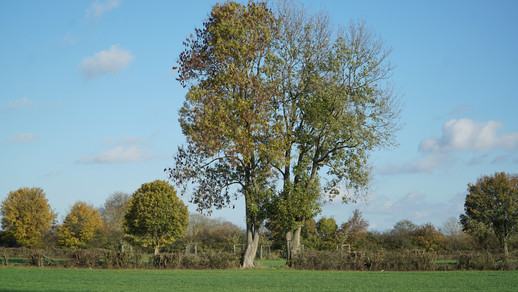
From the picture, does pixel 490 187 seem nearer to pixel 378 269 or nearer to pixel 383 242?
pixel 383 242

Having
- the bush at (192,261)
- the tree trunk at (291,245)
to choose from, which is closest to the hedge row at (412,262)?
the tree trunk at (291,245)

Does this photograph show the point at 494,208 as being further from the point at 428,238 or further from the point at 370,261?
the point at 370,261

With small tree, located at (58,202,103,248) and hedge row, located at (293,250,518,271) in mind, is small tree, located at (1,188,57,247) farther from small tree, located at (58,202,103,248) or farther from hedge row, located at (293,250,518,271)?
hedge row, located at (293,250,518,271)

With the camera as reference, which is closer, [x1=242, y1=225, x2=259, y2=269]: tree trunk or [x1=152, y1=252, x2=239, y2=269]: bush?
[x1=152, y1=252, x2=239, y2=269]: bush

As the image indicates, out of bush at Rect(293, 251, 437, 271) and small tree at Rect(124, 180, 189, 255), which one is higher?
small tree at Rect(124, 180, 189, 255)

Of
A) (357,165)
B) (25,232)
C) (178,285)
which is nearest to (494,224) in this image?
(357,165)

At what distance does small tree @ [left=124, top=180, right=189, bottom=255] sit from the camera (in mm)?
42625

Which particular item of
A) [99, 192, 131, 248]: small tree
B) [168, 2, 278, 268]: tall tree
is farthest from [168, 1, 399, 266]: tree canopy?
[99, 192, 131, 248]: small tree

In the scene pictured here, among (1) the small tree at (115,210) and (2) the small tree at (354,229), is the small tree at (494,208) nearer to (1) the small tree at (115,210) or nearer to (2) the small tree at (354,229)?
(2) the small tree at (354,229)

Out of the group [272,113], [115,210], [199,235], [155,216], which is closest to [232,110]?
[272,113]

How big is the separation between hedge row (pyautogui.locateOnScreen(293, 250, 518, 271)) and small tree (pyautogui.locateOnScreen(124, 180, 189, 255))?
18.9 m

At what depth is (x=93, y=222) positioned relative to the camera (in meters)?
52.9

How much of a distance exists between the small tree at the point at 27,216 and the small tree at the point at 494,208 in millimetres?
42863

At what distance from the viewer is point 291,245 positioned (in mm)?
30047
